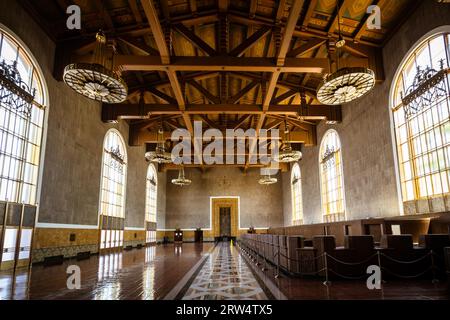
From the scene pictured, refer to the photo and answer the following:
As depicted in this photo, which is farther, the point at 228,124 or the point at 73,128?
the point at 228,124

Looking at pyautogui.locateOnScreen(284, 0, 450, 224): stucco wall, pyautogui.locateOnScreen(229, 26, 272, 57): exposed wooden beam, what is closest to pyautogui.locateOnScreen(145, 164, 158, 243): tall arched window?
pyautogui.locateOnScreen(284, 0, 450, 224): stucco wall

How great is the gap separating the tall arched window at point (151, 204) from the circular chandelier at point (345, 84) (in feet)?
61.0

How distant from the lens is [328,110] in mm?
15812

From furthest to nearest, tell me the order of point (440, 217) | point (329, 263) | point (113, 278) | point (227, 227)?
point (227, 227)
point (440, 217)
point (113, 278)
point (329, 263)

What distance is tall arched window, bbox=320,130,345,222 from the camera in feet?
54.3

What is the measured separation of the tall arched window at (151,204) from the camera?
24.9 metres

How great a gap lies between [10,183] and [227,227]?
2464 cm

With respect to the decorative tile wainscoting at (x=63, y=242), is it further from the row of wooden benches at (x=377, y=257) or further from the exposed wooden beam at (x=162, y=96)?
the row of wooden benches at (x=377, y=257)

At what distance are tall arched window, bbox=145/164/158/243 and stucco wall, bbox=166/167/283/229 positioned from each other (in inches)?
172

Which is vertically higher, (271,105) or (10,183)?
(271,105)

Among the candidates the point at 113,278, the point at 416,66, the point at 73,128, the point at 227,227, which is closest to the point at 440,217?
the point at 416,66

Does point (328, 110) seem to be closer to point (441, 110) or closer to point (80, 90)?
point (441, 110)

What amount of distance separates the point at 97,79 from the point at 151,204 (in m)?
19.3

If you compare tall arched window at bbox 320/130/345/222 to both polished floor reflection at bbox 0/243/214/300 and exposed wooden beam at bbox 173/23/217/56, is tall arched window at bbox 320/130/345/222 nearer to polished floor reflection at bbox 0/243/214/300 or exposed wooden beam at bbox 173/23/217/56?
exposed wooden beam at bbox 173/23/217/56
